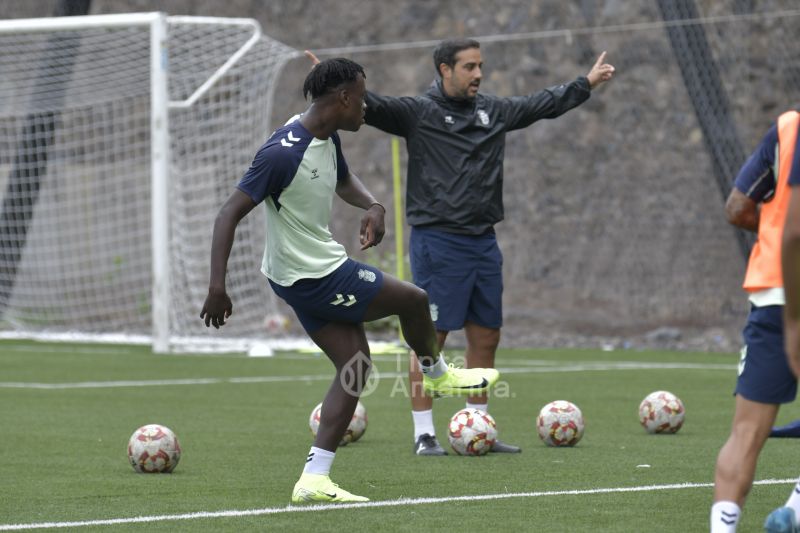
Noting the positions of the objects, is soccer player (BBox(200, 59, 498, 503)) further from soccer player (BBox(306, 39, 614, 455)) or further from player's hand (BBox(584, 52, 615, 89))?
player's hand (BBox(584, 52, 615, 89))

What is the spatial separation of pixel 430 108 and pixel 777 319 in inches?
163

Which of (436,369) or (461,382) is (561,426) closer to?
(461,382)

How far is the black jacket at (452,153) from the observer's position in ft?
28.1

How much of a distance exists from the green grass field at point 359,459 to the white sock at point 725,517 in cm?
80

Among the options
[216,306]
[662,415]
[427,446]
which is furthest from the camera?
[662,415]

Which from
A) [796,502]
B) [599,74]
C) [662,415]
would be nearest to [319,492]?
[796,502]

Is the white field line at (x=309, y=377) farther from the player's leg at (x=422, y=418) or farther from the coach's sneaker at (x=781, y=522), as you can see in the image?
the coach's sneaker at (x=781, y=522)

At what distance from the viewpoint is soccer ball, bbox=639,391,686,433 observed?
29.8 feet

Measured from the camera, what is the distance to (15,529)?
5.78 metres

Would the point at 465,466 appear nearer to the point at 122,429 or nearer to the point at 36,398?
the point at 122,429

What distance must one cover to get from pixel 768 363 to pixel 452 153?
4030 millimetres

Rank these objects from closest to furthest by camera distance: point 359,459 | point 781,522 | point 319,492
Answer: point 781,522 → point 319,492 → point 359,459

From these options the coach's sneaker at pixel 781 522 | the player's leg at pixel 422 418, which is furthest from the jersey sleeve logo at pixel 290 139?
the coach's sneaker at pixel 781 522

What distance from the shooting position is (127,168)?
74.0 feet
